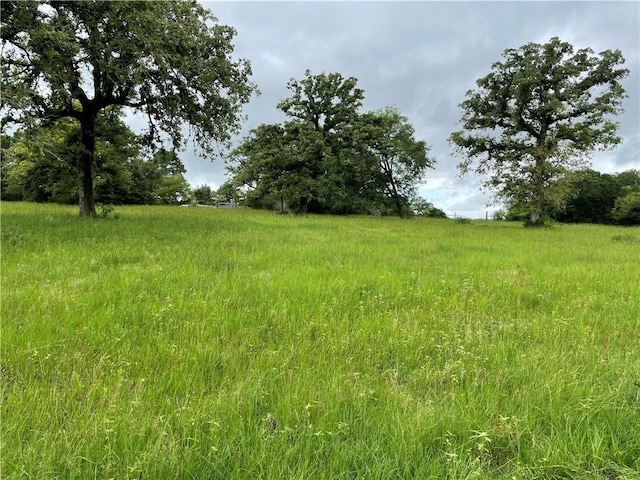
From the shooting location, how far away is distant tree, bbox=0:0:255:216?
10.2 metres

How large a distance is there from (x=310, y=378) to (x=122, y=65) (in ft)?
42.5

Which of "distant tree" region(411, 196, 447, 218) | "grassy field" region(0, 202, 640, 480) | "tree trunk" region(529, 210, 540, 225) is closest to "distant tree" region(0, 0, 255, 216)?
"grassy field" region(0, 202, 640, 480)

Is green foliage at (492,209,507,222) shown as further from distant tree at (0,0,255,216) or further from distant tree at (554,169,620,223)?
distant tree at (0,0,255,216)

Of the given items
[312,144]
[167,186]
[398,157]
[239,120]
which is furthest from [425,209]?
[167,186]

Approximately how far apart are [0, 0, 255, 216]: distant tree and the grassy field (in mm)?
7726

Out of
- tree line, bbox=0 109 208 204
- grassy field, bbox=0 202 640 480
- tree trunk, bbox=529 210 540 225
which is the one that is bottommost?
grassy field, bbox=0 202 640 480

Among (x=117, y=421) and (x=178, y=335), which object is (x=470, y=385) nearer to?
(x=117, y=421)

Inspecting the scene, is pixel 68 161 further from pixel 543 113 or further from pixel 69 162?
pixel 543 113

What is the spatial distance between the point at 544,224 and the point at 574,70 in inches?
463

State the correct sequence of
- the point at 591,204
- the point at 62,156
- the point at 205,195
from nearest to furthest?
the point at 62,156, the point at 591,204, the point at 205,195

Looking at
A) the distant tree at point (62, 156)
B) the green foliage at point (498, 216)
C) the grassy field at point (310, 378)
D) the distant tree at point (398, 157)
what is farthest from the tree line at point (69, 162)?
the green foliage at point (498, 216)

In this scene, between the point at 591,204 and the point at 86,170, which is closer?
the point at 86,170

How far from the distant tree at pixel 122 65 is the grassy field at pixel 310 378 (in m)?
7.73

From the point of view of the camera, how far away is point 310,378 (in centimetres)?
292
